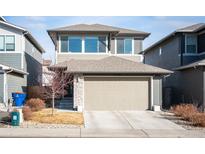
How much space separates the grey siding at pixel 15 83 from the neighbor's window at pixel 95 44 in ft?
20.1

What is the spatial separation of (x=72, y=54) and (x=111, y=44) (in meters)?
4.09

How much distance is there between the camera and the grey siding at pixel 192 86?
19.7 m

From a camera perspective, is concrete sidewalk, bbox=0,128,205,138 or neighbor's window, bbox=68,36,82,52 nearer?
concrete sidewalk, bbox=0,128,205,138

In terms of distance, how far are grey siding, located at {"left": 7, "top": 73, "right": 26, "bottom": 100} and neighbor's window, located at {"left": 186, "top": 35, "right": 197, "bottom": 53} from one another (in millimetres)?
14312

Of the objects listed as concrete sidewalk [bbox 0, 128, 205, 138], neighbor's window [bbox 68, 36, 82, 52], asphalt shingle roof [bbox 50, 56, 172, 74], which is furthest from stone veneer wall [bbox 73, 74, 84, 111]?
concrete sidewalk [bbox 0, 128, 205, 138]

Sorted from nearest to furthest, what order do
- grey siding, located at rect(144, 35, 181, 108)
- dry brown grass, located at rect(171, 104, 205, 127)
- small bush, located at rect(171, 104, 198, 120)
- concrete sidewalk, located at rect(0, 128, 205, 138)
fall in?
1. concrete sidewalk, located at rect(0, 128, 205, 138)
2. dry brown grass, located at rect(171, 104, 205, 127)
3. small bush, located at rect(171, 104, 198, 120)
4. grey siding, located at rect(144, 35, 181, 108)

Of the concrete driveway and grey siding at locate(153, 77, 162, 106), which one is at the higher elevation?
grey siding at locate(153, 77, 162, 106)

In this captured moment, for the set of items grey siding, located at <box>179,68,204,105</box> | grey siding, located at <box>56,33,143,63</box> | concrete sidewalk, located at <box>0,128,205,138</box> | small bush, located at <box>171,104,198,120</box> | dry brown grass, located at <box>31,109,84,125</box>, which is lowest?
concrete sidewalk, located at <box>0,128,205,138</box>

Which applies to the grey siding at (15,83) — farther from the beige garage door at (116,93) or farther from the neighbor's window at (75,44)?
the beige garage door at (116,93)

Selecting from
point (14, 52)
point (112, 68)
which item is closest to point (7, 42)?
point (14, 52)

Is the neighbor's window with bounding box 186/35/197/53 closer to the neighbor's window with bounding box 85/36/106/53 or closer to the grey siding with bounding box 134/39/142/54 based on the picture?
the grey siding with bounding box 134/39/142/54

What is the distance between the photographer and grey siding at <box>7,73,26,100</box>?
70.5 ft

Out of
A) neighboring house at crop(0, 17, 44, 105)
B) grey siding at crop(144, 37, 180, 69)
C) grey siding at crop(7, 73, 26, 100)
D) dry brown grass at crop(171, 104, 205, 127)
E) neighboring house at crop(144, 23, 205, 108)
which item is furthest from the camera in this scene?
grey siding at crop(144, 37, 180, 69)
